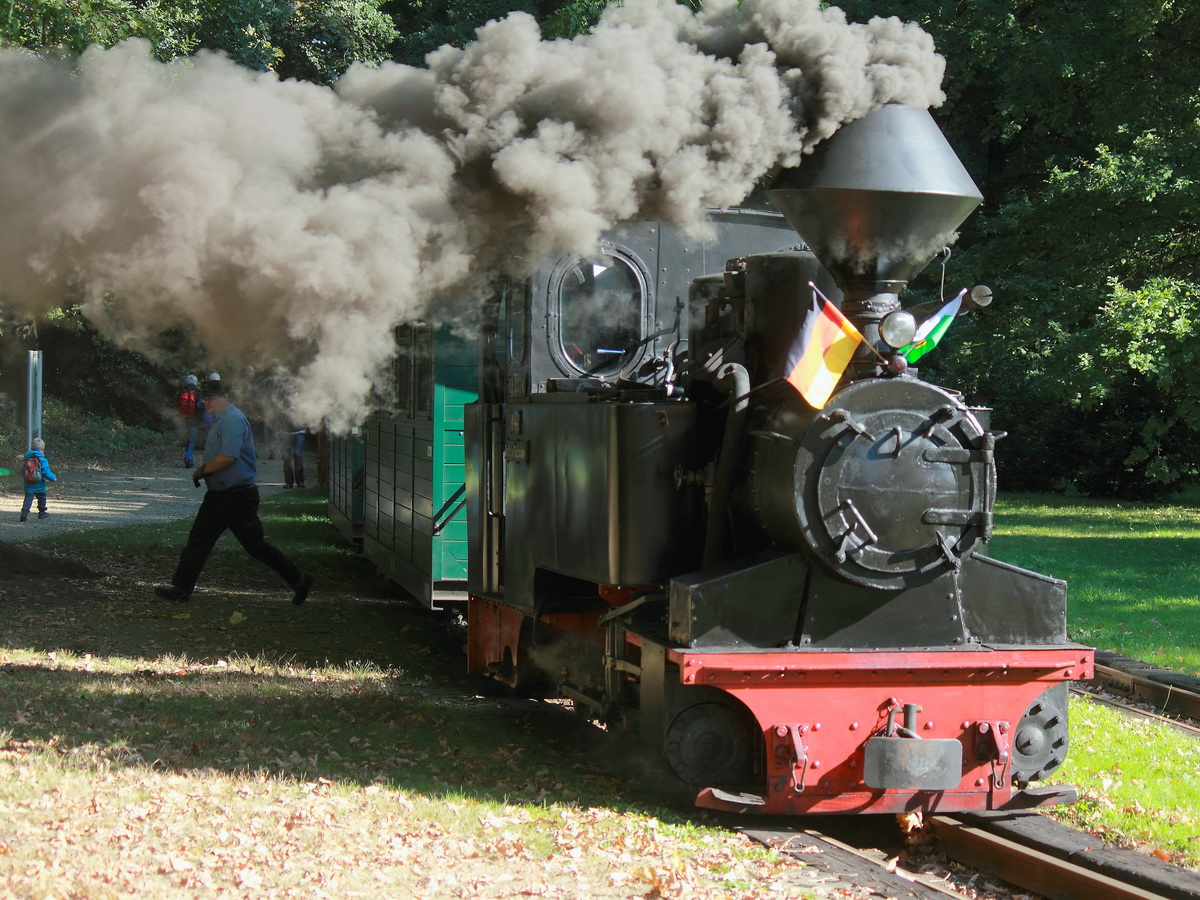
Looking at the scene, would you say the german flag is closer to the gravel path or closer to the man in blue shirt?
the man in blue shirt

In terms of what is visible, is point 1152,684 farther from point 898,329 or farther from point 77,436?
point 77,436

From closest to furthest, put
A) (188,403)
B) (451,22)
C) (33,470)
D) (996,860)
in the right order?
(996,860) < (33,470) < (188,403) < (451,22)

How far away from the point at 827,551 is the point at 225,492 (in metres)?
5.87

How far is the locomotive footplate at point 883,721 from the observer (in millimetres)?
5012

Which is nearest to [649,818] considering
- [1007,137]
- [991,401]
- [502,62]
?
[502,62]

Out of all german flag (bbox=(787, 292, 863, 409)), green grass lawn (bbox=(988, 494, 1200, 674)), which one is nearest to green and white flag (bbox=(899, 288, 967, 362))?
german flag (bbox=(787, 292, 863, 409))

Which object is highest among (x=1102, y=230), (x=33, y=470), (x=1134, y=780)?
(x=1102, y=230)

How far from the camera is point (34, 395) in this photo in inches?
548

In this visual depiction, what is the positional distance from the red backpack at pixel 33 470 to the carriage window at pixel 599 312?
10.2 metres

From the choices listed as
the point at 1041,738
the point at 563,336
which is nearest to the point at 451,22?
the point at 563,336

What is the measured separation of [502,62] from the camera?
5855 mm

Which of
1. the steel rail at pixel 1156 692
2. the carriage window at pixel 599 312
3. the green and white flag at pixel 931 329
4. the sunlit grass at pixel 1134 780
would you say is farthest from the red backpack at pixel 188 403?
the green and white flag at pixel 931 329

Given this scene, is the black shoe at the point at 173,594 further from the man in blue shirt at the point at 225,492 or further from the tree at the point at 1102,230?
the tree at the point at 1102,230

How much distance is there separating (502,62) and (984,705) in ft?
11.2
